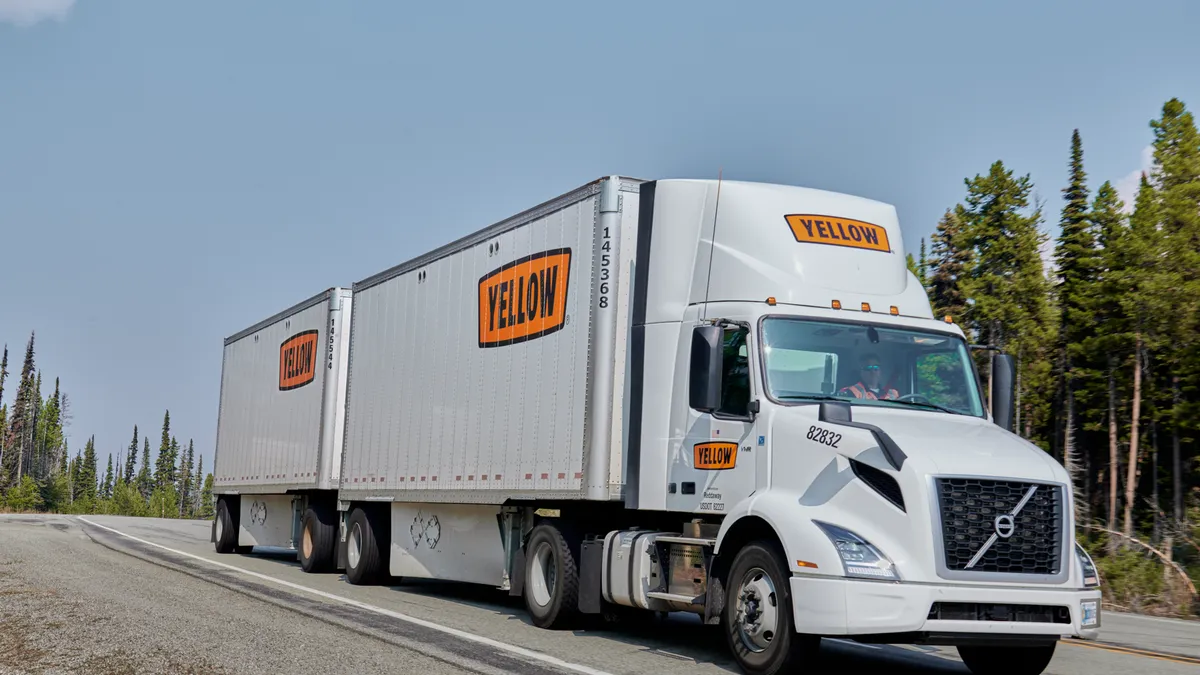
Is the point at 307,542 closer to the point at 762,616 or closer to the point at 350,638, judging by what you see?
the point at 350,638

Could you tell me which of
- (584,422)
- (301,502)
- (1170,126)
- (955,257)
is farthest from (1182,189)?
(584,422)

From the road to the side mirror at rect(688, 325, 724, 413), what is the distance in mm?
2046

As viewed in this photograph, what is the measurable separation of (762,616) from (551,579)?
12.7 ft

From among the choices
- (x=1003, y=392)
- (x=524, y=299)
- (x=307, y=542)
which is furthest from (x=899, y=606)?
(x=307, y=542)

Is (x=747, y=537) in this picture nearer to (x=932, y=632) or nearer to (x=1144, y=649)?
(x=932, y=632)

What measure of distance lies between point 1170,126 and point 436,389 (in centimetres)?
3870

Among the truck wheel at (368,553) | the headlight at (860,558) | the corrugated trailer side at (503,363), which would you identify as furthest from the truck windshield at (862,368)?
the truck wheel at (368,553)

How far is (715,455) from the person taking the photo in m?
9.76

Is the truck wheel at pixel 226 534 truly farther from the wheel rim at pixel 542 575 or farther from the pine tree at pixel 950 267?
the pine tree at pixel 950 267

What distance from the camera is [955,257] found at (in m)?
58.2

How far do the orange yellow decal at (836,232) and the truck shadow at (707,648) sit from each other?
3.51 metres

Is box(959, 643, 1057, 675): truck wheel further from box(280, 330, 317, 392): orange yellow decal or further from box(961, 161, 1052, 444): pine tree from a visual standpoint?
box(961, 161, 1052, 444): pine tree

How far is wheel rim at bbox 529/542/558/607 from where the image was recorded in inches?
475

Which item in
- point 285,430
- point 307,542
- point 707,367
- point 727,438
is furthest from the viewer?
point 285,430
